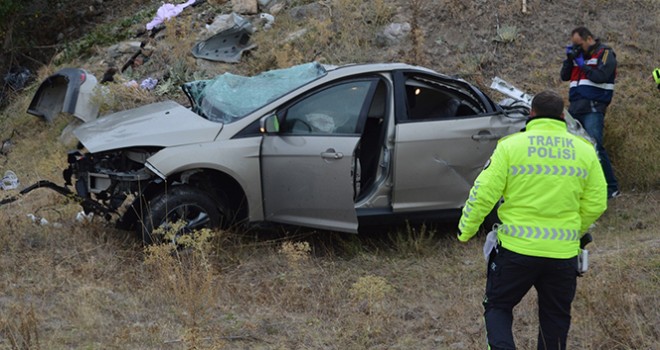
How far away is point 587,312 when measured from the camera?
5.21 m

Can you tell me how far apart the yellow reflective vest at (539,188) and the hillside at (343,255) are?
111 centimetres

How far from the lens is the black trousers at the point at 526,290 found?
414 centimetres

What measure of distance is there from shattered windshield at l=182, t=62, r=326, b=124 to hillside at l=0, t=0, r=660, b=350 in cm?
102

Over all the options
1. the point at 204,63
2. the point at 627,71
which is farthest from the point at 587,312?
the point at 204,63

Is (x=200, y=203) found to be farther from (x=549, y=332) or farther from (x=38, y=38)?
(x=38, y=38)

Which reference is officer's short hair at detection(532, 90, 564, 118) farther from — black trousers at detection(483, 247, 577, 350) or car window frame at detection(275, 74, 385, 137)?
car window frame at detection(275, 74, 385, 137)

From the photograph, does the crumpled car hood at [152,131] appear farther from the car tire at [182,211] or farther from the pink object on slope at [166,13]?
the pink object on slope at [166,13]

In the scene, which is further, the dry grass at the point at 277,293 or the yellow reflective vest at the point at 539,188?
the dry grass at the point at 277,293

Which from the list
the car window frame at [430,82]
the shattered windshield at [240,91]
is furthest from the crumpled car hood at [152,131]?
the car window frame at [430,82]

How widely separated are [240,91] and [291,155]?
0.88 metres

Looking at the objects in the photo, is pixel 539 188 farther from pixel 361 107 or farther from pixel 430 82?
pixel 430 82

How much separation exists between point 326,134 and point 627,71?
553cm

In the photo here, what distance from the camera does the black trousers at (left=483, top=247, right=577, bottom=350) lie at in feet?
13.6

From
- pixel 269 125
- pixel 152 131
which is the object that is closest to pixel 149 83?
pixel 152 131
